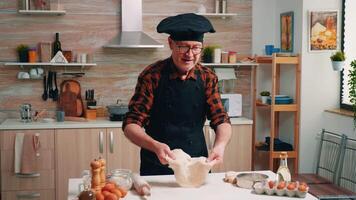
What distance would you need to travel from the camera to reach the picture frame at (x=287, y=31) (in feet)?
14.9

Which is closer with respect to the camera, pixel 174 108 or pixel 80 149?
pixel 174 108

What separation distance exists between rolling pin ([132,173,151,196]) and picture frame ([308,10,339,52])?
272 centimetres

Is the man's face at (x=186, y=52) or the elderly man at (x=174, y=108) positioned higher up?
the man's face at (x=186, y=52)

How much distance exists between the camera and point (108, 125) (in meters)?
4.29

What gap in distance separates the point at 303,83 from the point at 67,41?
7.28ft

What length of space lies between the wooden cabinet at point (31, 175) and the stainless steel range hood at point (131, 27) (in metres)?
1.05

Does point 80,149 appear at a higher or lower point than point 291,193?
lower

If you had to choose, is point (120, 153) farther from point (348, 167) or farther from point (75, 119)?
point (348, 167)

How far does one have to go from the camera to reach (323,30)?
14.2 feet

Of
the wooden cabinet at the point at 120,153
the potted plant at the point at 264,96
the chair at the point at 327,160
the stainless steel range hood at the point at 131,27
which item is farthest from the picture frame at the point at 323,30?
the wooden cabinet at the point at 120,153

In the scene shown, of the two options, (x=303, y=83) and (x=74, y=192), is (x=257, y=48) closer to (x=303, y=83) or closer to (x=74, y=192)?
(x=303, y=83)

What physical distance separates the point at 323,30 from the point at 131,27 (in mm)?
1728

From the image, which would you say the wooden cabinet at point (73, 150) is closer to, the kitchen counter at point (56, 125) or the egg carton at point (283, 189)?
the kitchen counter at point (56, 125)

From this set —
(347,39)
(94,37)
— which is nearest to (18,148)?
(94,37)
